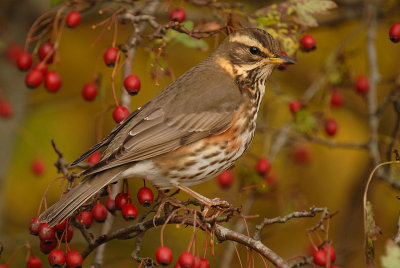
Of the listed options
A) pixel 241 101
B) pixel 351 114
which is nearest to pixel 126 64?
pixel 241 101

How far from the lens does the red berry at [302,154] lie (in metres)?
5.44

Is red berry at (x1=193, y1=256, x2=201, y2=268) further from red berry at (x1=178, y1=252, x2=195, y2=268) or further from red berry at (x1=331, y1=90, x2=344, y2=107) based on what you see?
red berry at (x1=331, y1=90, x2=344, y2=107)

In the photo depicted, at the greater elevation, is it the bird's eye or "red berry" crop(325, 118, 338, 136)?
the bird's eye

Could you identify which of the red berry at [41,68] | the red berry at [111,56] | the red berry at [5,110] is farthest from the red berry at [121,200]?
the red berry at [5,110]

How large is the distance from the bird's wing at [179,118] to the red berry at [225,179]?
2.79ft

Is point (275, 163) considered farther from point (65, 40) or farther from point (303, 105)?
point (65, 40)

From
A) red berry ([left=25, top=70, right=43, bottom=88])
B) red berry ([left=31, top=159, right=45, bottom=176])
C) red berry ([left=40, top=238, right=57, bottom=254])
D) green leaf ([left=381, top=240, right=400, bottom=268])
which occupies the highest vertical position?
red berry ([left=25, top=70, right=43, bottom=88])

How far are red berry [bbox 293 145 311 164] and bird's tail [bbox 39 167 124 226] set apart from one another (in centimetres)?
222

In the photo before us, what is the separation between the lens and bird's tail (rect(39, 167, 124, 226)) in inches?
123

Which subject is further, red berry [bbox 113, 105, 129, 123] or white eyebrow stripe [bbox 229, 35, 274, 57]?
A: white eyebrow stripe [bbox 229, 35, 274, 57]

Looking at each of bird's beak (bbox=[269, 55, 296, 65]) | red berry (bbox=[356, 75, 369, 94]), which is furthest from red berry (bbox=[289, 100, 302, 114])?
bird's beak (bbox=[269, 55, 296, 65])

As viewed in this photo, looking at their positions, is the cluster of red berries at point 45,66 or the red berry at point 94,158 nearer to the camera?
the red berry at point 94,158

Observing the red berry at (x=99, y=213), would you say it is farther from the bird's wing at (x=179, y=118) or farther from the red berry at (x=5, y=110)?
the red berry at (x=5, y=110)

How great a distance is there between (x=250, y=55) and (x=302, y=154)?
→ 63.4 inches
